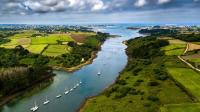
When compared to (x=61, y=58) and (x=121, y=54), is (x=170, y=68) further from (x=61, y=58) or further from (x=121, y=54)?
(x=121, y=54)

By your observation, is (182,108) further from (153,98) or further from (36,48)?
(36,48)

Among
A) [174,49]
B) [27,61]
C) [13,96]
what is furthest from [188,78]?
[27,61]

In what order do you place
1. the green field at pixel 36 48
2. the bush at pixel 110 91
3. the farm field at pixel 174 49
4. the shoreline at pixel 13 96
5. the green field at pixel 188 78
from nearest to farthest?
the green field at pixel 188 78
the shoreline at pixel 13 96
the bush at pixel 110 91
the farm field at pixel 174 49
the green field at pixel 36 48

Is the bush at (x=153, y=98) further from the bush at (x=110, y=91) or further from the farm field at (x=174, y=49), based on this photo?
the farm field at (x=174, y=49)

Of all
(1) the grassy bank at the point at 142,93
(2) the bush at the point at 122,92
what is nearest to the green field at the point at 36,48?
(1) the grassy bank at the point at 142,93

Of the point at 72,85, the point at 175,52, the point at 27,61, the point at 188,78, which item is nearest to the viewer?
the point at 188,78
